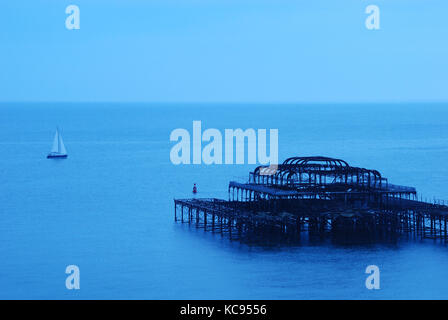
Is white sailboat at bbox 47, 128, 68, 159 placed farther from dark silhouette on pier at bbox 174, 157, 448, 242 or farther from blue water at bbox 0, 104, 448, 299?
dark silhouette on pier at bbox 174, 157, 448, 242

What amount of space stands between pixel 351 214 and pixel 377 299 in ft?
38.0

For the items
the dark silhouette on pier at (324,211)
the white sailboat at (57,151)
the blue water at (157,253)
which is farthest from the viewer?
the white sailboat at (57,151)

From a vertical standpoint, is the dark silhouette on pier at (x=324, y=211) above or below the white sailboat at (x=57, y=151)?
below

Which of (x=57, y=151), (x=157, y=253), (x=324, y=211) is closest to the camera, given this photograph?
(x=157, y=253)

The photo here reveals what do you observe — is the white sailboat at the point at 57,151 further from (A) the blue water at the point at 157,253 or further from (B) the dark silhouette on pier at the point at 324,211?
(B) the dark silhouette on pier at the point at 324,211

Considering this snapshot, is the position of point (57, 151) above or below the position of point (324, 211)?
above

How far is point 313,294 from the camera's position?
45219 mm

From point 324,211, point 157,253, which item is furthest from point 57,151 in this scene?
point 324,211

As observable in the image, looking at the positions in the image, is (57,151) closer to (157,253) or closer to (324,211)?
(157,253)

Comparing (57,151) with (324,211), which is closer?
(324,211)

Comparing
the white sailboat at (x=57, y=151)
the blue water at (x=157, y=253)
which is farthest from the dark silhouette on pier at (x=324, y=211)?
the white sailboat at (x=57, y=151)

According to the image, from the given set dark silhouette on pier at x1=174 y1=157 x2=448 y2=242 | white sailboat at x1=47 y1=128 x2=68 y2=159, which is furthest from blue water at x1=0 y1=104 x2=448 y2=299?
white sailboat at x1=47 y1=128 x2=68 y2=159
